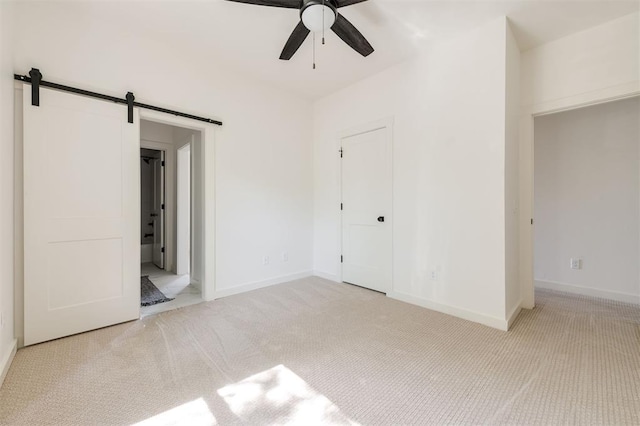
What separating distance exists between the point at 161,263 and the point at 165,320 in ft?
8.34

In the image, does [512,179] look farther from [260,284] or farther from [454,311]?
[260,284]

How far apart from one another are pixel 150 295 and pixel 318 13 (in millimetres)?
3532

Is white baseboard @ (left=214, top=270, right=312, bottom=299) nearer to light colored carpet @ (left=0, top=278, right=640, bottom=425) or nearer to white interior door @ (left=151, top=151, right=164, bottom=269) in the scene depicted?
light colored carpet @ (left=0, top=278, right=640, bottom=425)

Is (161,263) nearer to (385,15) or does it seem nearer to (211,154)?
(211,154)

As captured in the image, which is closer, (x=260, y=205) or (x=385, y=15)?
(x=385, y=15)

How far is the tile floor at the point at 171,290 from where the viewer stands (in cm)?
294

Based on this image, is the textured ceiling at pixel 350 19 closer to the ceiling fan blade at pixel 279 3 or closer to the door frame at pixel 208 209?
the ceiling fan blade at pixel 279 3

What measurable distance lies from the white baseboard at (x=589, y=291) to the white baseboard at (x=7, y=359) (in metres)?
5.41

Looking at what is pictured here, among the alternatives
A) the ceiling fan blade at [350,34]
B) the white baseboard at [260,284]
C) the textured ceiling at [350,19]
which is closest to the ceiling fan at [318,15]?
the ceiling fan blade at [350,34]

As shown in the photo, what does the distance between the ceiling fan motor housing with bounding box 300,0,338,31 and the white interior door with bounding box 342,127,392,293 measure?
1661 mm

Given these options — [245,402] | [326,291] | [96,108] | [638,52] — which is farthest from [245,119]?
[638,52]

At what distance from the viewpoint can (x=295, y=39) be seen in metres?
2.21

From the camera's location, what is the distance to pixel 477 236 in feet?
8.59

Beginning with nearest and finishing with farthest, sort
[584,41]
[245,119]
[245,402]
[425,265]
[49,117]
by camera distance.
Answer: [245,402] → [49,117] → [584,41] → [425,265] → [245,119]
